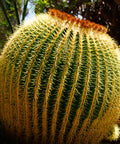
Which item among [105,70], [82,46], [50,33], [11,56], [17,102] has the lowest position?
[17,102]

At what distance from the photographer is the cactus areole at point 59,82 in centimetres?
147

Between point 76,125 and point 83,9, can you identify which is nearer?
point 76,125

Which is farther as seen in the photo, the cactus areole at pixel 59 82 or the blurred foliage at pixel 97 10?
the blurred foliage at pixel 97 10

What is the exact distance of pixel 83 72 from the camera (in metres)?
1.50

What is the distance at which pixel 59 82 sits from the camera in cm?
146

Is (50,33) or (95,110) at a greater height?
(50,33)

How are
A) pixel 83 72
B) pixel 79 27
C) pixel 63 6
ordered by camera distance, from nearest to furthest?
pixel 83 72, pixel 79 27, pixel 63 6

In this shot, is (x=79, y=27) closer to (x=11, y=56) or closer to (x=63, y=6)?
(x=11, y=56)

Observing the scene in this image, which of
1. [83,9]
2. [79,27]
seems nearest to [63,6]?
[83,9]

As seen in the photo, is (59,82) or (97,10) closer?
(59,82)

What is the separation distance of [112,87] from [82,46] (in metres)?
0.48

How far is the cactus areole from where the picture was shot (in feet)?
4.83

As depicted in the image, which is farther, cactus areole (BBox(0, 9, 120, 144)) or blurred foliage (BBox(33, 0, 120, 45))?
blurred foliage (BBox(33, 0, 120, 45))

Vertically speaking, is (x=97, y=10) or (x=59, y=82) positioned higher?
(x=97, y=10)
